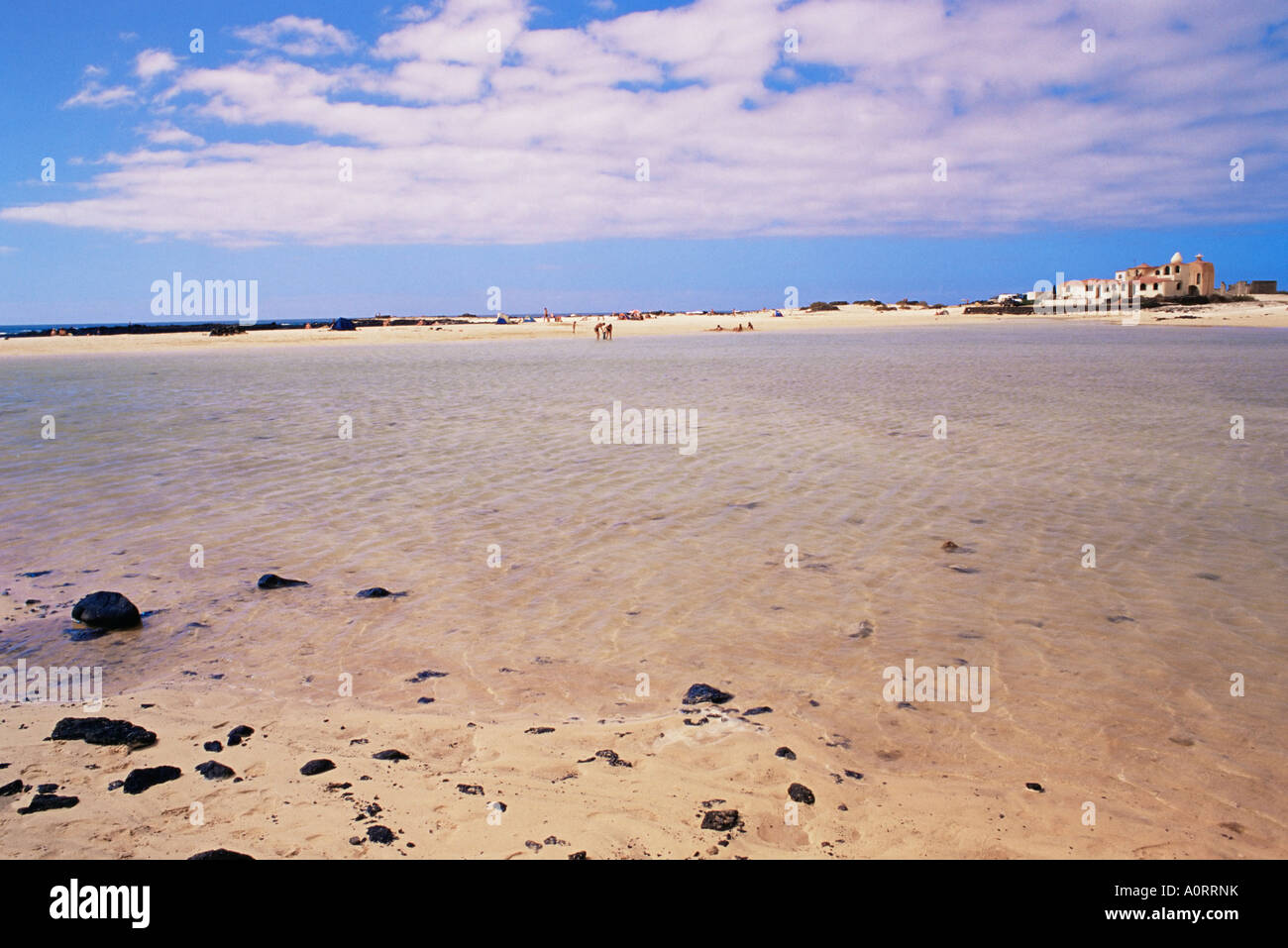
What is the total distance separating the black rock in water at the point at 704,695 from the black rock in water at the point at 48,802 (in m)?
3.24

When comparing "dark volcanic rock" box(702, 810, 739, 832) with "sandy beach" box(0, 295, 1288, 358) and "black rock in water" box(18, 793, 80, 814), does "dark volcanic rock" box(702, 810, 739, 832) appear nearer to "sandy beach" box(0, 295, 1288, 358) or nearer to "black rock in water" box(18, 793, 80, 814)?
"black rock in water" box(18, 793, 80, 814)

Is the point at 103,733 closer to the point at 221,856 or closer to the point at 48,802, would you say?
the point at 48,802

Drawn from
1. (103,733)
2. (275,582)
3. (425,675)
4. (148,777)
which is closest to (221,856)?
(148,777)

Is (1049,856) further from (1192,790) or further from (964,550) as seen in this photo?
(964,550)

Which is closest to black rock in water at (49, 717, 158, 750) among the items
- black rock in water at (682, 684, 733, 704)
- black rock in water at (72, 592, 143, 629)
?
black rock in water at (72, 592, 143, 629)

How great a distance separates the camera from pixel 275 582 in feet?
23.4

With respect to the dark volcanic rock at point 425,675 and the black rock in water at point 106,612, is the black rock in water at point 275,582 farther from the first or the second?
the dark volcanic rock at point 425,675

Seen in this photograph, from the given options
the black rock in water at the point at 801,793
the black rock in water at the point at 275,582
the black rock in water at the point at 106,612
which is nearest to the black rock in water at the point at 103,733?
the black rock in water at the point at 106,612

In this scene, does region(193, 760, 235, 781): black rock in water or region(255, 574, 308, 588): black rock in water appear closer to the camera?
region(193, 760, 235, 781): black rock in water

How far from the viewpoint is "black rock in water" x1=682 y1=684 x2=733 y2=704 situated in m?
5.05

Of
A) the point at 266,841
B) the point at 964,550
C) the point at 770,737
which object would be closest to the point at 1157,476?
the point at 964,550

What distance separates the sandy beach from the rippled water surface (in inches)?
1467

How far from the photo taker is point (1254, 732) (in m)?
4.62
